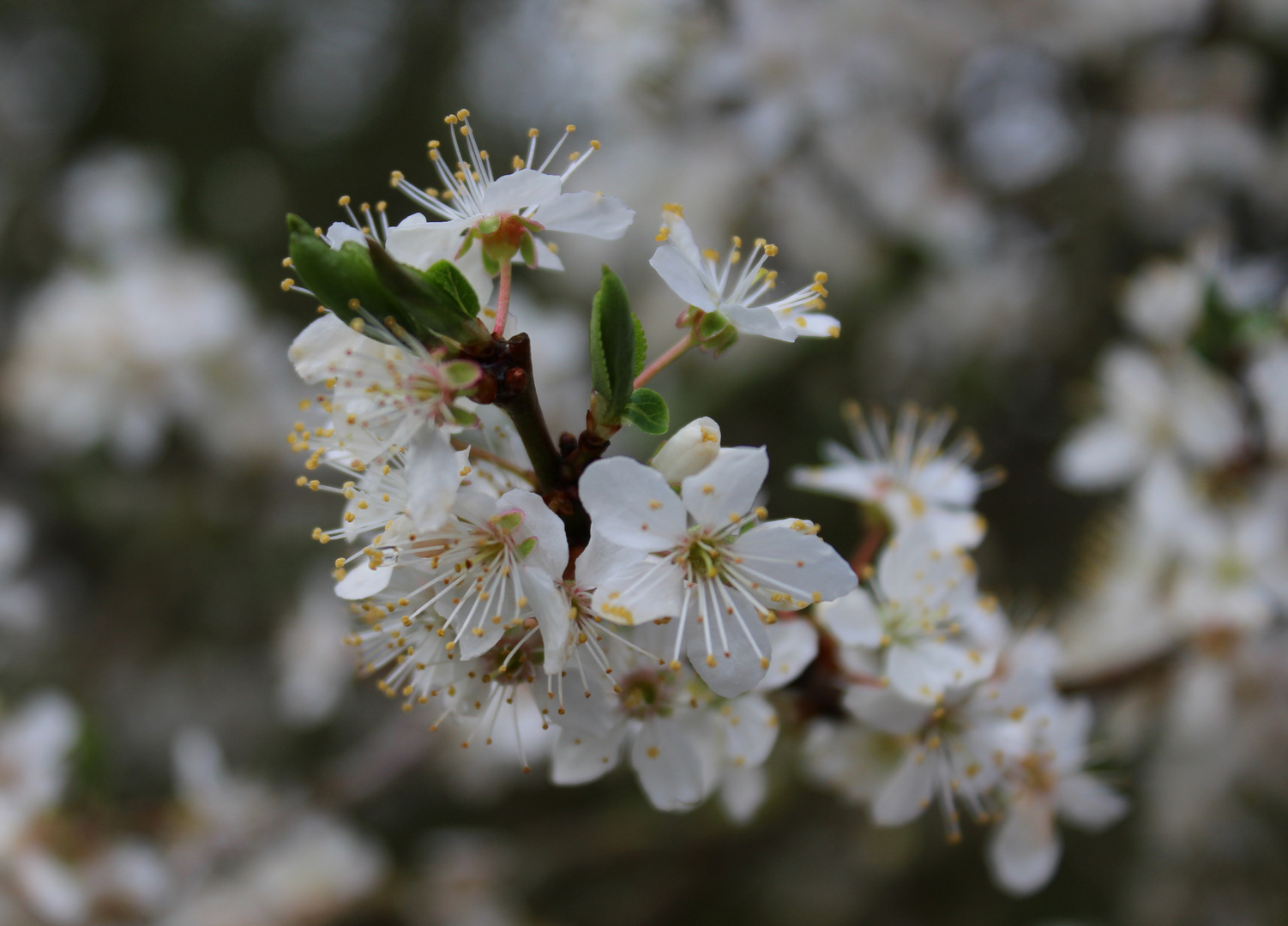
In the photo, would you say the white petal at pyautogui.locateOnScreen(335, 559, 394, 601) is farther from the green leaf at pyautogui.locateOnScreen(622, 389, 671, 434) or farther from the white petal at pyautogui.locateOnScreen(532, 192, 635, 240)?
the white petal at pyautogui.locateOnScreen(532, 192, 635, 240)

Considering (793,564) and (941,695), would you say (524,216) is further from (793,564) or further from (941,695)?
(941,695)

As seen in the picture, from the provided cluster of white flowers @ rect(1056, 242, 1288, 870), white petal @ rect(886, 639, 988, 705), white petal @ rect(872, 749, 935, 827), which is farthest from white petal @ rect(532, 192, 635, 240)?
cluster of white flowers @ rect(1056, 242, 1288, 870)

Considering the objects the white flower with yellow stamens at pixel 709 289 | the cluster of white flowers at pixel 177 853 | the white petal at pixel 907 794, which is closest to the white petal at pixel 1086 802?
the white petal at pixel 907 794

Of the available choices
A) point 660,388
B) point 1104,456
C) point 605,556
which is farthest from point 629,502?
point 660,388

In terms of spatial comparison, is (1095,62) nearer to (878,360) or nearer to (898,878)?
(878,360)

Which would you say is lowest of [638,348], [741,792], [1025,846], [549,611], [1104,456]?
[1025,846]

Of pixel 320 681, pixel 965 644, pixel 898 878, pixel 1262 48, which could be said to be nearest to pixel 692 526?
pixel 965 644
